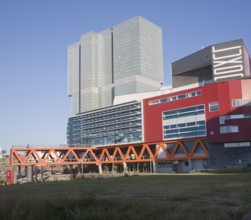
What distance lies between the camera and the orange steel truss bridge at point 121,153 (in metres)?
82.9

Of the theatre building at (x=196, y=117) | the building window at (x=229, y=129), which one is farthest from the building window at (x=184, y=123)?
the building window at (x=229, y=129)

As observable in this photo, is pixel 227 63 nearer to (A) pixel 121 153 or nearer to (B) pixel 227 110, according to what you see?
(B) pixel 227 110

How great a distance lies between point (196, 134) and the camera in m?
81.0

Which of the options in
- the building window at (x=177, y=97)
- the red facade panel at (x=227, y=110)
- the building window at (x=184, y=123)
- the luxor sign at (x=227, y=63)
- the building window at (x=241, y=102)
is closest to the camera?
the red facade panel at (x=227, y=110)

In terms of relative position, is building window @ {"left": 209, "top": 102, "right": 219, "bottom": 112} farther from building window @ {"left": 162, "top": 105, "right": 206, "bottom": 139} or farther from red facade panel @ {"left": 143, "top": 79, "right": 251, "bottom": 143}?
building window @ {"left": 162, "top": 105, "right": 206, "bottom": 139}

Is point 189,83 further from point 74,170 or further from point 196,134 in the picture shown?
point 74,170

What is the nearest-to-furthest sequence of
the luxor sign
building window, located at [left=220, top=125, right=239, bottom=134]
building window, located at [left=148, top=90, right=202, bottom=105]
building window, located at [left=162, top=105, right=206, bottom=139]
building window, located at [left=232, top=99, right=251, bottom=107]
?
building window, located at [left=220, top=125, right=239, bottom=134]
building window, located at [left=232, top=99, right=251, bottom=107]
building window, located at [left=162, top=105, right=206, bottom=139]
building window, located at [left=148, top=90, right=202, bottom=105]
the luxor sign

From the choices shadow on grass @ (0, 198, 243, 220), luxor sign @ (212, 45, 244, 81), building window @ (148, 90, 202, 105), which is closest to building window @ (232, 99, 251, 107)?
building window @ (148, 90, 202, 105)

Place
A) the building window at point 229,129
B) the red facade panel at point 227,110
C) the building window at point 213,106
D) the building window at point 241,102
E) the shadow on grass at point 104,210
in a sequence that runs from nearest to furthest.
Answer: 1. the shadow on grass at point 104,210
2. the red facade panel at point 227,110
3. the building window at point 229,129
4. the building window at point 241,102
5. the building window at point 213,106

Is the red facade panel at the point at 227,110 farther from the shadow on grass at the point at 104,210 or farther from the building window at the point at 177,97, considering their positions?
the shadow on grass at the point at 104,210

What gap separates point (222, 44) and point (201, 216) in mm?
88546

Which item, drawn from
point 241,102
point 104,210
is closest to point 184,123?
point 241,102

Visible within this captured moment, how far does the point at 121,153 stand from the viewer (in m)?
101

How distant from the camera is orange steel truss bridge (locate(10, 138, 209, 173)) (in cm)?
8292
